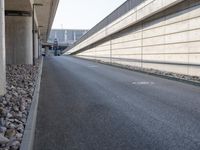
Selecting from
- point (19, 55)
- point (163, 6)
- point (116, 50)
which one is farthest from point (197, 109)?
point (116, 50)

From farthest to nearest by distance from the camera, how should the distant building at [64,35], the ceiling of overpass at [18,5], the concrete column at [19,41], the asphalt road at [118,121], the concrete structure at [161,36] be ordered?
1. the distant building at [64,35]
2. the concrete column at [19,41]
3. the ceiling of overpass at [18,5]
4. the concrete structure at [161,36]
5. the asphalt road at [118,121]

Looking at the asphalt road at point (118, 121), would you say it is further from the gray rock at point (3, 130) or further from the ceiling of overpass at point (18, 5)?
the ceiling of overpass at point (18, 5)

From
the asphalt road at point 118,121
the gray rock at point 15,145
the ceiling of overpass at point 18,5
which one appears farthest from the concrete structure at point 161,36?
the gray rock at point 15,145

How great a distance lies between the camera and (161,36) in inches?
909

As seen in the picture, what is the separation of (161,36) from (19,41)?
10975mm

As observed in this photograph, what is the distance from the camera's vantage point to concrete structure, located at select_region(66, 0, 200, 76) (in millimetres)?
18234

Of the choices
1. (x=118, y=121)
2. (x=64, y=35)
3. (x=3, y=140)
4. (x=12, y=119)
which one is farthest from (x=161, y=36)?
(x=64, y=35)

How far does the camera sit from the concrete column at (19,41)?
28016mm

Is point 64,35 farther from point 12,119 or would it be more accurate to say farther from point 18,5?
point 12,119

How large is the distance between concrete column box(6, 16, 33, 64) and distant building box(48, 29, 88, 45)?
334ft

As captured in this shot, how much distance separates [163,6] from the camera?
829 inches

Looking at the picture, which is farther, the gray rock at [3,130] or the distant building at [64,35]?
the distant building at [64,35]

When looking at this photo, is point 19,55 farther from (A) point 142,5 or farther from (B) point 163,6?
(B) point 163,6

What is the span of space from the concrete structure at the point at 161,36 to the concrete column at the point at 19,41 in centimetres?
791
